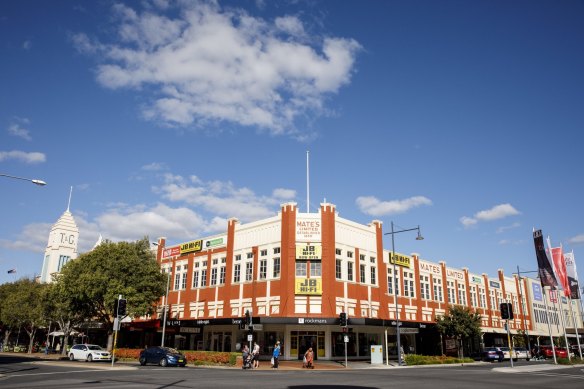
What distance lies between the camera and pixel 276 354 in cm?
3503

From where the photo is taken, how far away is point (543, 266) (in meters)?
41.0

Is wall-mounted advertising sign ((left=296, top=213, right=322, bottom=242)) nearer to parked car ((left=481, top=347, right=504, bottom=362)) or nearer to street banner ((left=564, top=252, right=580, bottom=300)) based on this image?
parked car ((left=481, top=347, right=504, bottom=362))

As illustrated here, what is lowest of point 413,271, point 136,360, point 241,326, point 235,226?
point 136,360

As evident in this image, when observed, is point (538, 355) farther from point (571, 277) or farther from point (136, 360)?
point (136, 360)

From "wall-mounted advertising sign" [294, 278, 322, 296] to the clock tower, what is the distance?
82.0m

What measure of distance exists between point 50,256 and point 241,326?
85563mm

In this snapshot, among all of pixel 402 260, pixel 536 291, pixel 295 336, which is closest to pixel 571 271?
pixel 402 260

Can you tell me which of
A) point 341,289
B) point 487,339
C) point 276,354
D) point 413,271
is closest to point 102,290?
point 276,354

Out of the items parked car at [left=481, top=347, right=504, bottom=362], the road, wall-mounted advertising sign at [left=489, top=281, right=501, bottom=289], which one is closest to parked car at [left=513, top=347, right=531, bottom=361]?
parked car at [left=481, top=347, right=504, bottom=362]

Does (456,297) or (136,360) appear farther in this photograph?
(456,297)

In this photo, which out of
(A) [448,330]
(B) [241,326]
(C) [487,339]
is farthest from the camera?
(C) [487,339]

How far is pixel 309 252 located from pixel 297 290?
3856 millimetres

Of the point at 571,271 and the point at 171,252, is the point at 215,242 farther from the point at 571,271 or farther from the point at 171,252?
the point at 571,271

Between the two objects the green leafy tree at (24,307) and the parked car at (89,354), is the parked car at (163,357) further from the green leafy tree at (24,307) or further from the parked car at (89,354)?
the green leafy tree at (24,307)
